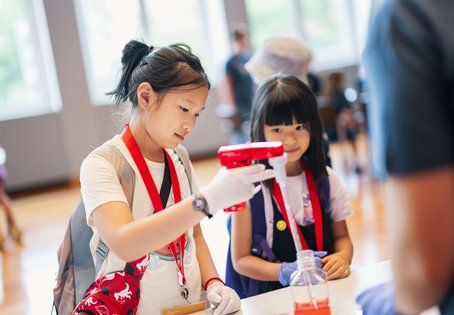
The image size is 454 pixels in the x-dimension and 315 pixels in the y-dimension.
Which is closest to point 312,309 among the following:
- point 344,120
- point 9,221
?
point 9,221

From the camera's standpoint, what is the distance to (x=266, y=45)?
295 cm

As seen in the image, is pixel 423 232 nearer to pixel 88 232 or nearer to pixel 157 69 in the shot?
pixel 157 69

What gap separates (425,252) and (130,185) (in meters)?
0.87

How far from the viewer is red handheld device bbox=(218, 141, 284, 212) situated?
3.81 feet

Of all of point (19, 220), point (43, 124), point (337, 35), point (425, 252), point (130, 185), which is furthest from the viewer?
point (337, 35)

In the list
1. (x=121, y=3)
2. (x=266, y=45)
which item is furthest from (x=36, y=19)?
(x=266, y=45)

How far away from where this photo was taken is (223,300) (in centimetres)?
139

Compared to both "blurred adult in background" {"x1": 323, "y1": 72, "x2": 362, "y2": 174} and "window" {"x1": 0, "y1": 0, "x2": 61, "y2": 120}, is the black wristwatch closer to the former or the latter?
"blurred adult in background" {"x1": 323, "y1": 72, "x2": 362, "y2": 174}

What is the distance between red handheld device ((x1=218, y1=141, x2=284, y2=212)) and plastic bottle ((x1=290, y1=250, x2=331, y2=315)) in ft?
0.78

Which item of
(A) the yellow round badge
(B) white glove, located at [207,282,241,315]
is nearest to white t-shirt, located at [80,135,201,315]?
(B) white glove, located at [207,282,241,315]

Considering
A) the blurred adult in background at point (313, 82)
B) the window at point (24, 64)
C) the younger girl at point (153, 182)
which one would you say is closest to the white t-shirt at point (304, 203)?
the younger girl at point (153, 182)

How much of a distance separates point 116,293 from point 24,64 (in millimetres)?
7820

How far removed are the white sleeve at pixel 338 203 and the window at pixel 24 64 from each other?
7164mm

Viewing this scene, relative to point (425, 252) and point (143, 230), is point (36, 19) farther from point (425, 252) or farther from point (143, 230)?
point (425, 252)
